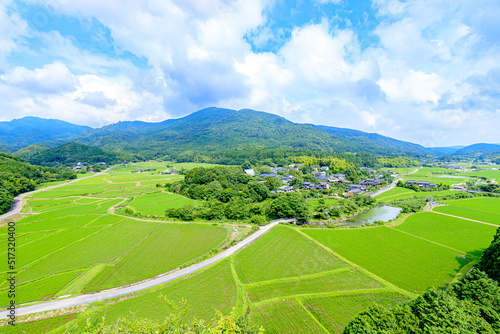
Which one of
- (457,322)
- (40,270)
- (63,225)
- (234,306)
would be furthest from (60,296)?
(457,322)

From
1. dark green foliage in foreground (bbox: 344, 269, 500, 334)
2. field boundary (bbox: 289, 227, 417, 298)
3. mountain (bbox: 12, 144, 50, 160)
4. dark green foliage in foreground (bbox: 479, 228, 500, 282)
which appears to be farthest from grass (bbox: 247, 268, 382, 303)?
mountain (bbox: 12, 144, 50, 160)

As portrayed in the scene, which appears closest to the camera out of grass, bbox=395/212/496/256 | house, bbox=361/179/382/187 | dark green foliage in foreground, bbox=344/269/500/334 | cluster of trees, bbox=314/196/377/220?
dark green foliage in foreground, bbox=344/269/500/334

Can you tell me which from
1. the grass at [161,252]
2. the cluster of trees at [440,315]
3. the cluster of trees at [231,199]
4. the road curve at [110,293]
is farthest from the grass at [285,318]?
the cluster of trees at [231,199]

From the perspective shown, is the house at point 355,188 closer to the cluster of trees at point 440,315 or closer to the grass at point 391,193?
the grass at point 391,193

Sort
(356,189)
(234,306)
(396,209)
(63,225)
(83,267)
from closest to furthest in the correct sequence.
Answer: (234,306) < (83,267) < (63,225) < (396,209) < (356,189)

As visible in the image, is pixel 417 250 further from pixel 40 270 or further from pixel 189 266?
pixel 40 270

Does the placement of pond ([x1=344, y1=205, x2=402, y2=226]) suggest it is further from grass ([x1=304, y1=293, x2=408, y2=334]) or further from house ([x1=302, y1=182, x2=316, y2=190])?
house ([x1=302, y1=182, x2=316, y2=190])
